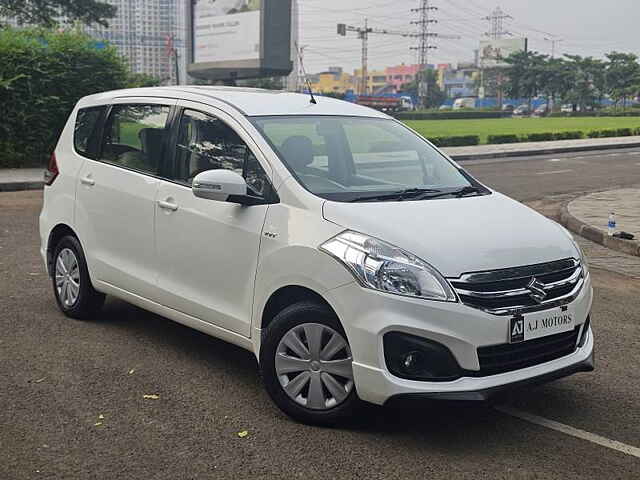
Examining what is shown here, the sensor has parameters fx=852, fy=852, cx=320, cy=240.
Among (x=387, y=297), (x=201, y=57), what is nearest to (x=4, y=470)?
(x=387, y=297)

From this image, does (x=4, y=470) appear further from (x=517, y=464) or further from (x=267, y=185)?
(x=517, y=464)

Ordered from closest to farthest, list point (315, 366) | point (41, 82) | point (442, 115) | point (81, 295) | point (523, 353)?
point (523, 353) < point (315, 366) < point (81, 295) < point (41, 82) < point (442, 115)

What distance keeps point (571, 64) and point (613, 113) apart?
1987 cm

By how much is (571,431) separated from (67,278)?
12.6 feet

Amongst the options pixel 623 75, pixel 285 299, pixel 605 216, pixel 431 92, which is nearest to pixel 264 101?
pixel 285 299

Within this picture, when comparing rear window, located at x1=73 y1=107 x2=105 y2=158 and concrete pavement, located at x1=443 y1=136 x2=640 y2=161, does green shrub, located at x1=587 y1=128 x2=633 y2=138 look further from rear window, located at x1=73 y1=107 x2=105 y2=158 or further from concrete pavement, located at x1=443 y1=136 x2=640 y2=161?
rear window, located at x1=73 y1=107 x2=105 y2=158

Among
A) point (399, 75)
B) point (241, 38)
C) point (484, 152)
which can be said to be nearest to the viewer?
point (484, 152)

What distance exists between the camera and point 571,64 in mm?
97812

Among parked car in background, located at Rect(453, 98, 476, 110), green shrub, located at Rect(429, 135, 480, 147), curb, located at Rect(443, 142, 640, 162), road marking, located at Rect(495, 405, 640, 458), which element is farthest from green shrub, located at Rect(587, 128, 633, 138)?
parked car in background, located at Rect(453, 98, 476, 110)

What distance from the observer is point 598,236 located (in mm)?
10852

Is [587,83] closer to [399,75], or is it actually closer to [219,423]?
[219,423]

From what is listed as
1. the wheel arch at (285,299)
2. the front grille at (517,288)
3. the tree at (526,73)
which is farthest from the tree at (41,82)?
the tree at (526,73)

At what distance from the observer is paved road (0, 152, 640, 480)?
3.84 meters

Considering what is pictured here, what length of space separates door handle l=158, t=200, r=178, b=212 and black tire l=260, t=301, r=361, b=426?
1.17 m
